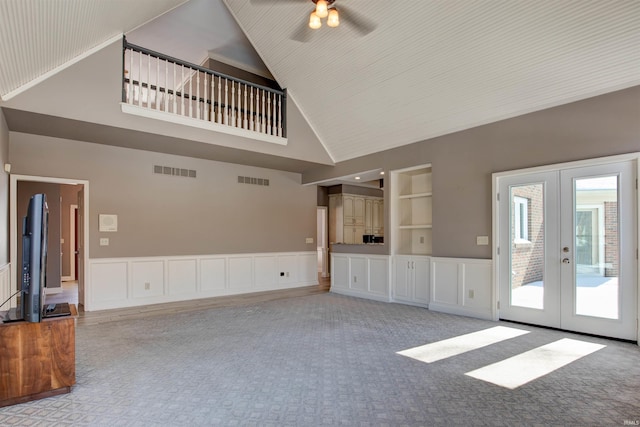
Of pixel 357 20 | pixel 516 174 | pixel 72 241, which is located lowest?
pixel 72 241

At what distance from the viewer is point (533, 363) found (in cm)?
330

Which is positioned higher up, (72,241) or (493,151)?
(493,151)

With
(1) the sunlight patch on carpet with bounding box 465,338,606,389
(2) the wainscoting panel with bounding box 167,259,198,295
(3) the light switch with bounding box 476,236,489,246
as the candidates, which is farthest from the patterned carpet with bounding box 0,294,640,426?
(2) the wainscoting panel with bounding box 167,259,198,295

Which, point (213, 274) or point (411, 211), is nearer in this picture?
point (411, 211)

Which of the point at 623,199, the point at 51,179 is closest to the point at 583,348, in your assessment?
the point at 623,199

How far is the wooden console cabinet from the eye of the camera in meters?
2.51

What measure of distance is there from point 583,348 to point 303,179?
6355mm

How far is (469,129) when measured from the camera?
17.5 feet

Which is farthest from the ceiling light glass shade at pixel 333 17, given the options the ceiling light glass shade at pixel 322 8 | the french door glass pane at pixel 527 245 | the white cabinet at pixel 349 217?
the white cabinet at pixel 349 217

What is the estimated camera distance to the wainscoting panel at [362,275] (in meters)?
6.63

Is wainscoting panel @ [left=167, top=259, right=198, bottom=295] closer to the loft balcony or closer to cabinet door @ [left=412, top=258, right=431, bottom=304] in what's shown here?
the loft balcony

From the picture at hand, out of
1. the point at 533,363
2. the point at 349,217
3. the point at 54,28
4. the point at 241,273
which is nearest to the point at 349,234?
the point at 349,217

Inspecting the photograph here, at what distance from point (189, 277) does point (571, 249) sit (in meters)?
6.35

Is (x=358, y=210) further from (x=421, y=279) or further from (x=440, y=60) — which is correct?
(x=440, y=60)
